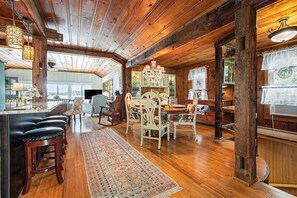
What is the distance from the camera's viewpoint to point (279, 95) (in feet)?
11.6

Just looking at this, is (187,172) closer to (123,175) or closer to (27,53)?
(123,175)

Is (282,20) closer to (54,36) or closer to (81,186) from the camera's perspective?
(81,186)

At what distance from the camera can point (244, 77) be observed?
5.36 feet

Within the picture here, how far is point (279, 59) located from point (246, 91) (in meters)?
3.04

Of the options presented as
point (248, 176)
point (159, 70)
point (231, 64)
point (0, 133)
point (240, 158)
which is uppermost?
point (231, 64)

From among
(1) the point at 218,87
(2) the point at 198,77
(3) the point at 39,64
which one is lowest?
(1) the point at 218,87

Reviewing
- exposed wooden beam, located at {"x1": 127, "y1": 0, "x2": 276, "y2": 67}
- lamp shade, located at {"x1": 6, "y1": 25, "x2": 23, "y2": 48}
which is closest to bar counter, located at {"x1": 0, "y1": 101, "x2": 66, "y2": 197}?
lamp shade, located at {"x1": 6, "y1": 25, "x2": 23, "y2": 48}

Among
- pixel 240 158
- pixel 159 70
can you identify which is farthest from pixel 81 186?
pixel 159 70

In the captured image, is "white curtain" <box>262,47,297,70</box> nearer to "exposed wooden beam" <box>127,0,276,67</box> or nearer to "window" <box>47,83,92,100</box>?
"exposed wooden beam" <box>127,0,276,67</box>

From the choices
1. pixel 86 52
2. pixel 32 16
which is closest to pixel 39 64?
pixel 32 16

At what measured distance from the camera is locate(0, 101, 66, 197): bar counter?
122 cm

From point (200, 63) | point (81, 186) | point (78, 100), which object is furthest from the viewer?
point (200, 63)

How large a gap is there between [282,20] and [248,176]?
8.97ft

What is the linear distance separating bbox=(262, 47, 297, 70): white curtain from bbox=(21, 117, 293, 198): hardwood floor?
253 cm
